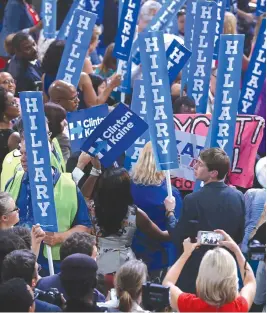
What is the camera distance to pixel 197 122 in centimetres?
868

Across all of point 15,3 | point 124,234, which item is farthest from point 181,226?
point 15,3

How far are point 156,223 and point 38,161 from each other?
0.97m

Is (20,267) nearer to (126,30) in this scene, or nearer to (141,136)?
(141,136)

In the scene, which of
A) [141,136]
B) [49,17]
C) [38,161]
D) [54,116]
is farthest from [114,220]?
[49,17]

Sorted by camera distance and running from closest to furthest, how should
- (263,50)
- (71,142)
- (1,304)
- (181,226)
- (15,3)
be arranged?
(1,304) < (181,226) < (71,142) < (263,50) < (15,3)

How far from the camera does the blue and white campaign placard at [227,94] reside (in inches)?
323

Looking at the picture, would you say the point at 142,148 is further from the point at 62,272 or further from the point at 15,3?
the point at 15,3

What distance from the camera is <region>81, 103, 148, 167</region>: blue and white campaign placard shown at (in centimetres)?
789

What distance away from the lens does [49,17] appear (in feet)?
40.5

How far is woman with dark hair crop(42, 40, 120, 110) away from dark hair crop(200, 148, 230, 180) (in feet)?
10.4

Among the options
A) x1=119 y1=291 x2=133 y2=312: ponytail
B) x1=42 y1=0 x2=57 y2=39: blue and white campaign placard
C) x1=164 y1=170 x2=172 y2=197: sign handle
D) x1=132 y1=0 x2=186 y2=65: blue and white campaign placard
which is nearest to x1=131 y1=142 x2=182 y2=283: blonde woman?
x1=164 y1=170 x2=172 y2=197: sign handle

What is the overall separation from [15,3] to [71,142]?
563 cm

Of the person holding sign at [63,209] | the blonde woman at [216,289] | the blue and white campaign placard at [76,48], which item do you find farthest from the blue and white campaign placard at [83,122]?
the blonde woman at [216,289]

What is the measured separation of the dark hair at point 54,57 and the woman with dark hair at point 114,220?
348 cm
